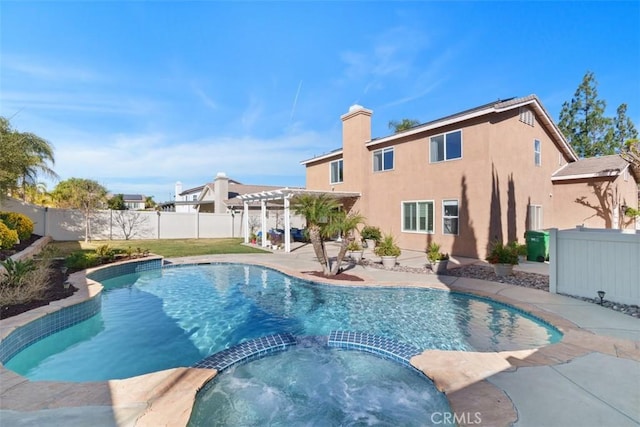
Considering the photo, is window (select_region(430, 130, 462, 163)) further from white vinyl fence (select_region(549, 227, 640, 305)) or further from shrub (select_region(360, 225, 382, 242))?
white vinyl fence (select_region(549, 227, 640, 305))

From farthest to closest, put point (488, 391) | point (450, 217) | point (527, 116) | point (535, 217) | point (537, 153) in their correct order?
point (537, 153) < point (535, 217) < point (527, 116) < point (450, 217) < point (488, 391)

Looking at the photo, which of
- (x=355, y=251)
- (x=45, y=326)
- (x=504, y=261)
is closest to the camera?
(x=45, y=326)

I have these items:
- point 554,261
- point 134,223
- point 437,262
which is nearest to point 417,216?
point 437,262

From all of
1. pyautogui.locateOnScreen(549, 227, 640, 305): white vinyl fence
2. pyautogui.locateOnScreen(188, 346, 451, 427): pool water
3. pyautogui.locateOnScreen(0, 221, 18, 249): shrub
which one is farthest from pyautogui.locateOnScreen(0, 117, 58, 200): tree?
pyautogui.locateOnScreen(549, 227, 640, 305): white vinyl fence

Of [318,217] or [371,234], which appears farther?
[371,234]

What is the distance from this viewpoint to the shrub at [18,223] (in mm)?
12727

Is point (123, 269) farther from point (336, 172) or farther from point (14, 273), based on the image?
point (336, 172)

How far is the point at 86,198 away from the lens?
2028 cm

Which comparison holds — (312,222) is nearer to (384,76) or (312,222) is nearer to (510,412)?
(510,412)

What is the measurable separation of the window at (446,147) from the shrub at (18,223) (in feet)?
61.5

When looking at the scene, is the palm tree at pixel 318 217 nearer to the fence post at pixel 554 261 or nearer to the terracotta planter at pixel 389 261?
the terracotta planter at pixel 389 261

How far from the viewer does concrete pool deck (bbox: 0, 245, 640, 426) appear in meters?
3.02

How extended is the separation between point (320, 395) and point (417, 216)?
13161mm

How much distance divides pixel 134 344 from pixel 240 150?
20.6 m
